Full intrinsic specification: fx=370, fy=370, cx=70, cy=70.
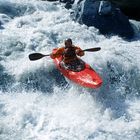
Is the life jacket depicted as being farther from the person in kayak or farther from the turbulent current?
the turbulent current

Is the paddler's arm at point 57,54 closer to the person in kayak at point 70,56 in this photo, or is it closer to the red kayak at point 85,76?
the person in kayak at point 70,56

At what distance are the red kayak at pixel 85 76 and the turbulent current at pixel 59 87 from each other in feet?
0.74

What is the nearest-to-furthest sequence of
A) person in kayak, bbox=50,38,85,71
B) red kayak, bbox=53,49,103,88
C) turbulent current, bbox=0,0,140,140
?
turbulent current, bbox=0,0,140,140 < red kayak, bbox=53,49,103,88 < person in kayak, bbox=50,38,85,71

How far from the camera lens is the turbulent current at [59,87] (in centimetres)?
784

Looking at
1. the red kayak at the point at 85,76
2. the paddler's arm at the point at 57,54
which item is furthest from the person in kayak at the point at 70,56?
the red kayak at the point at 85,76

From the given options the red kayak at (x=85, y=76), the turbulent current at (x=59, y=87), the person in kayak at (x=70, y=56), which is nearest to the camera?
the turbulent current at (x=59, y=87)

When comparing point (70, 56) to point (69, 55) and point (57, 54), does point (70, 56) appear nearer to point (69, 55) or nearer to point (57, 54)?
point (69, 55)

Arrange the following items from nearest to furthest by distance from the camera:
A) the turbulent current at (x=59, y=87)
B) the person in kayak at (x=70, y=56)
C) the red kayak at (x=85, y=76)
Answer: the turbulent current at (x=59, y=87) → the red kayak at (x=85, y=76) → the person in kayak at (x=70, y=56)

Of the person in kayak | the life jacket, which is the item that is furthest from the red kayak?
the life jacket

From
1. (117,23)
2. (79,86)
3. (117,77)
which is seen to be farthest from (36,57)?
(117,23)

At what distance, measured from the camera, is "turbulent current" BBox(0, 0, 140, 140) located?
7840 millimetres

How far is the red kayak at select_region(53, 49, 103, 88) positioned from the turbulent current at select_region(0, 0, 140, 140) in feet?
0.74

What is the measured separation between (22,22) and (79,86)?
4.46 metres

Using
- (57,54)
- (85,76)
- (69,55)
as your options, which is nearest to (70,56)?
(69,55)
